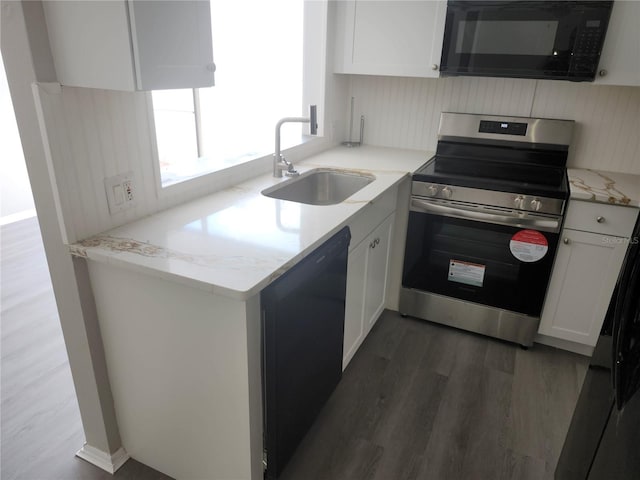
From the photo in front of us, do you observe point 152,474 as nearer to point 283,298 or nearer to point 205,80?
point 283,298

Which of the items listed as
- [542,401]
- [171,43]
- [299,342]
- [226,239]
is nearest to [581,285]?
[542,401]

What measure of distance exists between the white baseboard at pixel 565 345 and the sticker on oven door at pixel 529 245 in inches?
20.2

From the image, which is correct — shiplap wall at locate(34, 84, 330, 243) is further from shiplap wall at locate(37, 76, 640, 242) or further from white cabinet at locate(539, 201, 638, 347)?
white cabinet at locate(539, 201, 638, 347)

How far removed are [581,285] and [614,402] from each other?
126 cm

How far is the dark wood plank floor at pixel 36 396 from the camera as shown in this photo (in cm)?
168

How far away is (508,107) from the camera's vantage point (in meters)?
2.66

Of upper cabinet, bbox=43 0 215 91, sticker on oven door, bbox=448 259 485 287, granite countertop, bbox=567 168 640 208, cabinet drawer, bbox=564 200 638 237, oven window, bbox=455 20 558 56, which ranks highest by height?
oven window, bbox=455 20 558 56

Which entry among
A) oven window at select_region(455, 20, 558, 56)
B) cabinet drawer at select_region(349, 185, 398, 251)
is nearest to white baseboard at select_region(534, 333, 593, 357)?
cabinet drawer at select_region(349, 185, 398, 251)

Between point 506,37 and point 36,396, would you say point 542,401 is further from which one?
point 36,396

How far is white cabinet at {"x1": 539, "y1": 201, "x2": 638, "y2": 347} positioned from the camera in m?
2.09

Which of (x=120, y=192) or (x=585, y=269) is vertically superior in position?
(x=120, y=192)

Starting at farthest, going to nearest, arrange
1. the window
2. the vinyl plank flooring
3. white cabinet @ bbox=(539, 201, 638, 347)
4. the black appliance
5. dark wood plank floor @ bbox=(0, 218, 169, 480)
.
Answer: the window < white cabinet @ bbox=(539, 201, 638, 347) < the vinyl plank flooring < dark wood plank floor @ bbox=(0, 218, 169, 480) < the black appliance

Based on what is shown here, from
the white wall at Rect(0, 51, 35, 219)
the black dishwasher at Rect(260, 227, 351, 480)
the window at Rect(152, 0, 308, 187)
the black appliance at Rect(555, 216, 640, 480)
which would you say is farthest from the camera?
the white wall at Rect(0, 51, 35, 219)

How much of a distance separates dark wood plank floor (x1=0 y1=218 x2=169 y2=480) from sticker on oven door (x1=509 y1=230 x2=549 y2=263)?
1.91 metres
